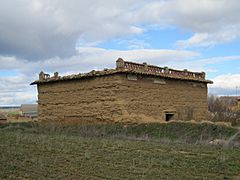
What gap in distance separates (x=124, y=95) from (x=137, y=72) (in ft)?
5.72

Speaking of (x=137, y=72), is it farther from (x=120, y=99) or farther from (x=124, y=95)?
(x=120, y=99)

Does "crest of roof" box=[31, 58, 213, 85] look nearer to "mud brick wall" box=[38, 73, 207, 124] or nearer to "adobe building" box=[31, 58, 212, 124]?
"adobe building" box=[31, 58, 212, 124]

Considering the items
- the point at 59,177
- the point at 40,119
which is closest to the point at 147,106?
the point at 40,119

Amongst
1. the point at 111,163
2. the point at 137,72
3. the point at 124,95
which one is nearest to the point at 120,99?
the point at 124,95

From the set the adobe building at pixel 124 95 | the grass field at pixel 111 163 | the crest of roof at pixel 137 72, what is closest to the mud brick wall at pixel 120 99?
the adobe building at pixel 124 95

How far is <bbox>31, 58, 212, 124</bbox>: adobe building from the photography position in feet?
79.8

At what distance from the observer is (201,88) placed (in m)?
30.7

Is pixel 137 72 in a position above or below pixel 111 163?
above

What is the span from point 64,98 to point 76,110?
172 centimetres

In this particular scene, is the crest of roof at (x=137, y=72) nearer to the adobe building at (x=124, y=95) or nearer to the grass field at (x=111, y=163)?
the adobe building at (x=124, y=95)

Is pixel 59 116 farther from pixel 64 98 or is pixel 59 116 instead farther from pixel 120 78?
pixel 120 78

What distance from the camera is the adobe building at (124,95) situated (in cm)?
2433

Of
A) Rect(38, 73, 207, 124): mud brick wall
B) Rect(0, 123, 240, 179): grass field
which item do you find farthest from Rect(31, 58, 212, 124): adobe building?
Rect(0, 123, 240, 179): grass field

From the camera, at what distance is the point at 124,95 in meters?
24.2
